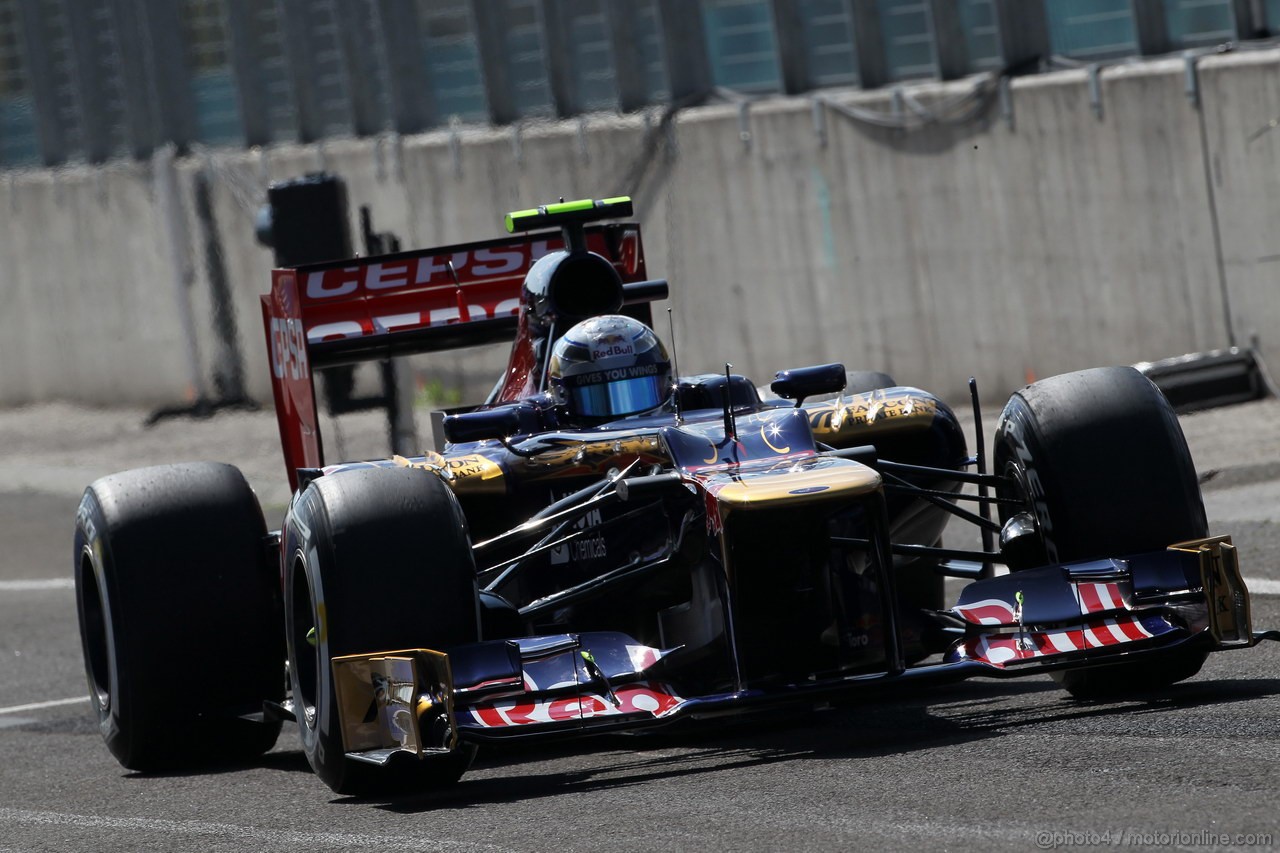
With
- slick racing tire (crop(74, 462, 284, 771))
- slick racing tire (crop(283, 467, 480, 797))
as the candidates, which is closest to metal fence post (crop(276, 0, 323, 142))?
slick racing tire (crop(74, 462, 284, 771))

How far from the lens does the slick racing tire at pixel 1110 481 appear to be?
24.0ft

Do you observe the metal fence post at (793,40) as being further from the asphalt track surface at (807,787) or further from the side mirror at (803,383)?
the side mirror at (803,383)

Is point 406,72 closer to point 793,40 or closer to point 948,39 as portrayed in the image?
point 793,40

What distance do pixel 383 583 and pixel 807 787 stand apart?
56.4 inches

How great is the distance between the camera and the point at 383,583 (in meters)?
6.78

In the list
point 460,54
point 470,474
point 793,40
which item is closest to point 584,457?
point 470,474

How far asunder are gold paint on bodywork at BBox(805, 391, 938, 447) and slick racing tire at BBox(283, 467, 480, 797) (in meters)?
1.87

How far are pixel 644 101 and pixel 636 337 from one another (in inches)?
509

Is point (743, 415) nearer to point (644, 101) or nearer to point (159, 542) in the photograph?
point (159, 542)

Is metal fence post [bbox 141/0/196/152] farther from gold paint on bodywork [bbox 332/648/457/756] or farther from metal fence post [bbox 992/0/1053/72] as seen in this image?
gold paint on bodywork [bbox 332/648/457/756]

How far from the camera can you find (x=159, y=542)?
320 inches

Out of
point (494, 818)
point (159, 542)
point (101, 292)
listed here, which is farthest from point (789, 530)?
point (101, 292)

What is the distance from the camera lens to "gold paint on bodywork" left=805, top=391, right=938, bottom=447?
328 inches

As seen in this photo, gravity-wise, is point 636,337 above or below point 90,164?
below
